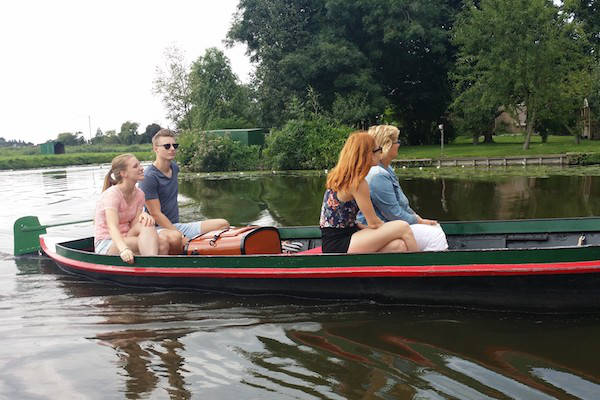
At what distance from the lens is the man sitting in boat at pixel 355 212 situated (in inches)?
215

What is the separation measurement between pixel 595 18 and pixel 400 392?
136 ft

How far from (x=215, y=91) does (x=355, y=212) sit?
1724 inches

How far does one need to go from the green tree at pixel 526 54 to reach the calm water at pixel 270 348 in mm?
28469

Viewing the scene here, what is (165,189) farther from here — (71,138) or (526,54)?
(71,138)

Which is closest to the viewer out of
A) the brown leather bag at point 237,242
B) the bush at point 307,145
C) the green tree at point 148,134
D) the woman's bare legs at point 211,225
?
the brown leather bag at point 237,242

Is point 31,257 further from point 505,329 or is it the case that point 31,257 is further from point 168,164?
point 505,329

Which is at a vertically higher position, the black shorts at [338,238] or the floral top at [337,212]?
the floral top at [337,212]

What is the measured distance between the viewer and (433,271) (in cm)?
559

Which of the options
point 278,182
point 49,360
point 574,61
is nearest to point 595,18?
point 574,61

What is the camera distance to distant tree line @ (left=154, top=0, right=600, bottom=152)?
32.0 m

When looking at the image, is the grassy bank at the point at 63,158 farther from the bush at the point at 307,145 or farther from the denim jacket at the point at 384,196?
the denim jacket at the point at 384,196

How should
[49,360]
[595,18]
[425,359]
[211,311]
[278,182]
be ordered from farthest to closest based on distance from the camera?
[595,18], [278,182], [211,311], [49,360], [425,359]

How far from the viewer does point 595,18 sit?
1547 inches

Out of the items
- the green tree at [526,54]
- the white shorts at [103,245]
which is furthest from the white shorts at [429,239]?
the green tree at [526,54]
